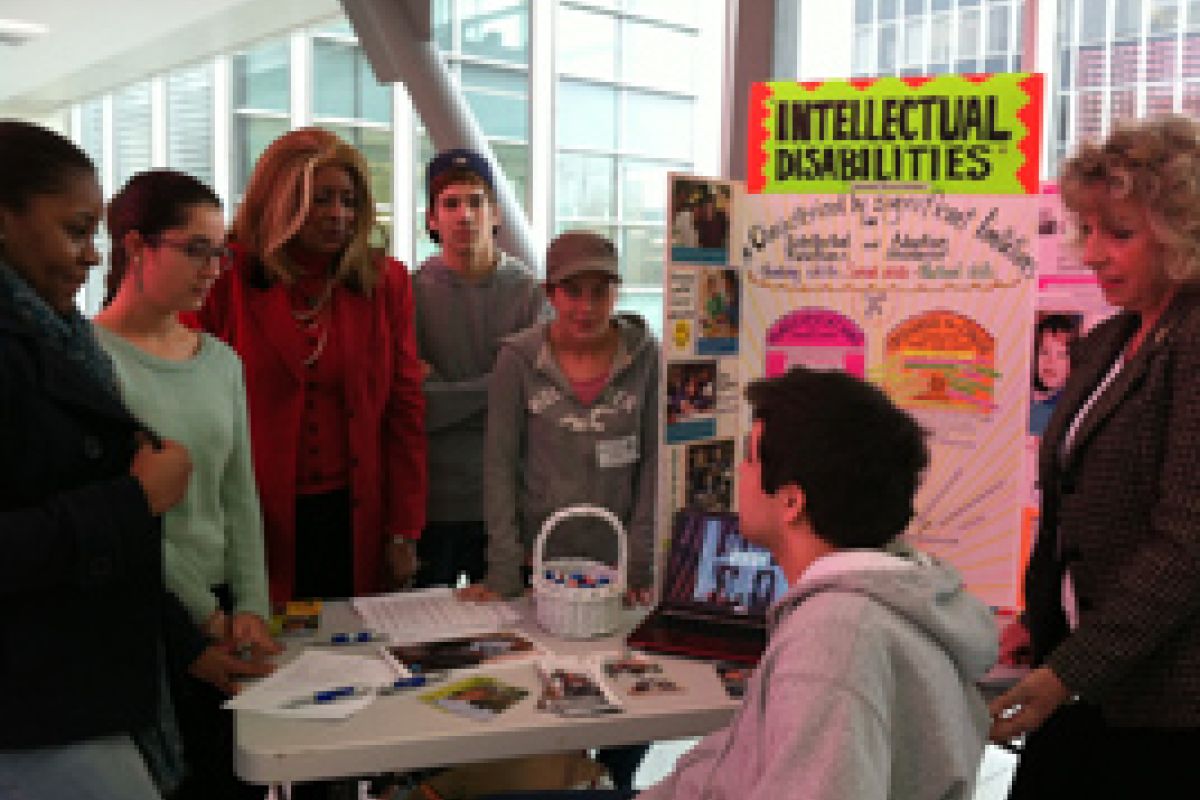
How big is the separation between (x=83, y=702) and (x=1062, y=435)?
151 centimetres

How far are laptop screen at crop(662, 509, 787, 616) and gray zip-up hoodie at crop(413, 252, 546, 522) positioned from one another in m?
0.78

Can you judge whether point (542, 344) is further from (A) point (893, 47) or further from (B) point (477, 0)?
(B) point (477, 0)

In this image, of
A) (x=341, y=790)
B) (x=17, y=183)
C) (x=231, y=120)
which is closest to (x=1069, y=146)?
(x=17, y=183)

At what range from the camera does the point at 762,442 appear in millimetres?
1309

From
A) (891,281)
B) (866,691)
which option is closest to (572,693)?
(866,691)

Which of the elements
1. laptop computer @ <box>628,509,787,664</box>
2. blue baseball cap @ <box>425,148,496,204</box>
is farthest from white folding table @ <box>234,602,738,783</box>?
blue baseball cap @ <box>425,148,496,204</box>

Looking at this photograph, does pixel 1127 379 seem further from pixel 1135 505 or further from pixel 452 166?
pixel 452 166

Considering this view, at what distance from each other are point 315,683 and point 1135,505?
4.40ft

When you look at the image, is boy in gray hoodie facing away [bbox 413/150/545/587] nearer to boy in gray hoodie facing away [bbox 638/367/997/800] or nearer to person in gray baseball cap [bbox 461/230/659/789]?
person in gray baseball cap [bbox 461/230/659/789]

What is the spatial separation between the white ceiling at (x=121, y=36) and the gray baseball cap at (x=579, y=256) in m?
3.03

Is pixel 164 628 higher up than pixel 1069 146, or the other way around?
pixel 1069 146

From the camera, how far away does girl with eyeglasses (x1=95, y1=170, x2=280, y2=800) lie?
180cm

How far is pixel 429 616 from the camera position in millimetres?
2070

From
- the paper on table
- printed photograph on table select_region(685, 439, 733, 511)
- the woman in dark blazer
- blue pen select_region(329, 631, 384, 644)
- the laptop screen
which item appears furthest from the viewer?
printed photograph on table select_region(685, 439, 733, 511)
